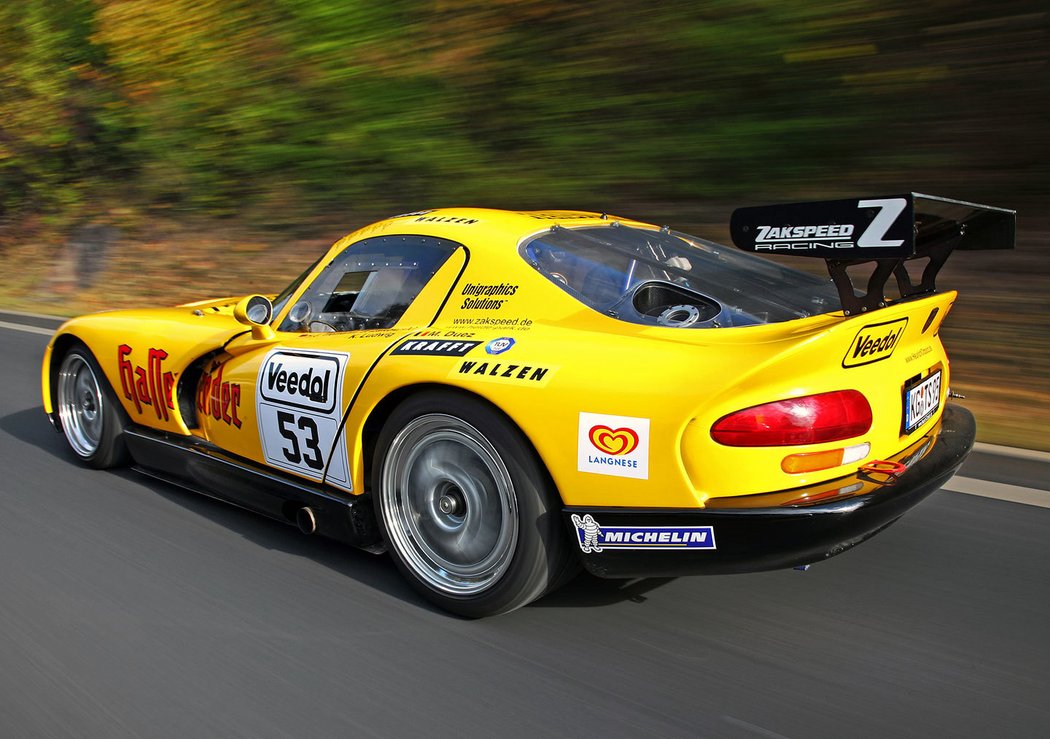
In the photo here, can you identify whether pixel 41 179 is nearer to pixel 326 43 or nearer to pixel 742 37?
pixel 326 43

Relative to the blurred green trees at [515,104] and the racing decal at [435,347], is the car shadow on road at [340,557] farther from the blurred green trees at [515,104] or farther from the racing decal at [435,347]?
the blurred green trees at [515,104]

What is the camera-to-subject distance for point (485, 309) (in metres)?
3.05

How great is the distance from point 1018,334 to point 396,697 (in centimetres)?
453

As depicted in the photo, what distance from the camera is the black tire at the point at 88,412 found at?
4473 millimetres

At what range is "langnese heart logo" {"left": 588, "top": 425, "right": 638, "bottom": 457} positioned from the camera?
252 centimetres

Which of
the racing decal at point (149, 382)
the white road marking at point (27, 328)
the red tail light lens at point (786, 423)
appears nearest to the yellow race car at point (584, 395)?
the red tail light lens at point (786, 423)

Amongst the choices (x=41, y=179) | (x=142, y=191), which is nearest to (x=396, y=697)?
(x=142, y=191)

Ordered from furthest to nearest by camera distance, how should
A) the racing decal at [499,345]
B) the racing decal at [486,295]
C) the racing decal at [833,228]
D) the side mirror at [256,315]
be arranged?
the side mirror at [256,315]
the racing decal at [486,295]
the racing decal at [499,345]
the racing decal at [833,228]

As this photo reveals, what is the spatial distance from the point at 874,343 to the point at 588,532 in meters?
0.97

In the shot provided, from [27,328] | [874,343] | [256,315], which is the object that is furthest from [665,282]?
[27,328]

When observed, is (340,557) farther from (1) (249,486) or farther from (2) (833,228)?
(2) (833,228)

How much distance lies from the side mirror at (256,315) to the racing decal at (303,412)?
122 mm

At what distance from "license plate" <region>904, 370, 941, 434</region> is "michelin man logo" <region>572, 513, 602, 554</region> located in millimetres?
1006

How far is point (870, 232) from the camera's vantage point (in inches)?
95.0
